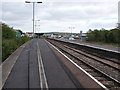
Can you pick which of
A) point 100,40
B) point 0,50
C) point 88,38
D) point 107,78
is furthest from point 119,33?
point 107,78

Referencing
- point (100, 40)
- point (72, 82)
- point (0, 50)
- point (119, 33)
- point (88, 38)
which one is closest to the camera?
point (72, 82)

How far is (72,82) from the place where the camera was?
930 cm

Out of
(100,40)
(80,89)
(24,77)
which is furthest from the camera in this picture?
(100,40)

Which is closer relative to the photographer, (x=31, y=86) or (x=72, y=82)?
(x=31, y=86)

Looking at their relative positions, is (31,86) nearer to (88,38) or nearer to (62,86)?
(62,86)

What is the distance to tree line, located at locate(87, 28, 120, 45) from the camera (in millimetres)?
56906

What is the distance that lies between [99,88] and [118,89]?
28.5 inches

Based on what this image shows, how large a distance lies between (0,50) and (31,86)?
1177 cm

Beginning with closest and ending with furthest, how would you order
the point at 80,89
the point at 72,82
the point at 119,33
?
the point at 80,89
the point at 72,82
the point at 119,33

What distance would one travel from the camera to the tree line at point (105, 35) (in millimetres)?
56906

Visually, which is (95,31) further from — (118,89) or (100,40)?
(118,89)

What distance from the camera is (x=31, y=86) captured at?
8547 millimetres

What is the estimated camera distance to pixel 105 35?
66.9m

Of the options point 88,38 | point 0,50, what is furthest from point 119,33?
point 0,50
